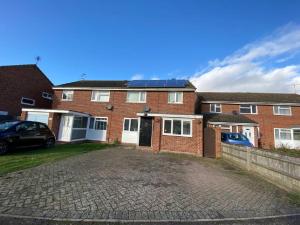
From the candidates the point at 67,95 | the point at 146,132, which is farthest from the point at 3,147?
the point at 67,95

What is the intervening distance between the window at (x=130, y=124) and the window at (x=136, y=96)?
80.4 inches

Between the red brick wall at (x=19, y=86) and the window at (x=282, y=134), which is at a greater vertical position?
the red brick wall at (x=19, y=86)

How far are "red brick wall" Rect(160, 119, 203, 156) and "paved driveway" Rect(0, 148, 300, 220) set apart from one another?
633cm

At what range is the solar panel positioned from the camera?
63.1 ft

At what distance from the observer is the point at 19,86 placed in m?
22.2

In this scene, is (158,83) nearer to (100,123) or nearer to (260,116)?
(100,123)

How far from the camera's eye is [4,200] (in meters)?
4.65

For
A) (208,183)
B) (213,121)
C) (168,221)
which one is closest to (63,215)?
(168,221)

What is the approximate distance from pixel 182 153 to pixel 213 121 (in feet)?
27.2

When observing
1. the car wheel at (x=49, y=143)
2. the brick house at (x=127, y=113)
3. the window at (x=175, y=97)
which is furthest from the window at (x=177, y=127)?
the car wheel at (x=49, y=143)

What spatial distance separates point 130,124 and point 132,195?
13.9m

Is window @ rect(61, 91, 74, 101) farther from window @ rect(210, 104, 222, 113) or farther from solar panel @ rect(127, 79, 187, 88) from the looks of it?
window @ rect(210, 104, 222, 113)

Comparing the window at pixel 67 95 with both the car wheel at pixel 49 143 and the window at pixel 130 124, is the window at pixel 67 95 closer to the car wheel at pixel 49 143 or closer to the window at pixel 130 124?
the window at pixel 130 124

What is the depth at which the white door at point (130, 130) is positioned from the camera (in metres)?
18.8
